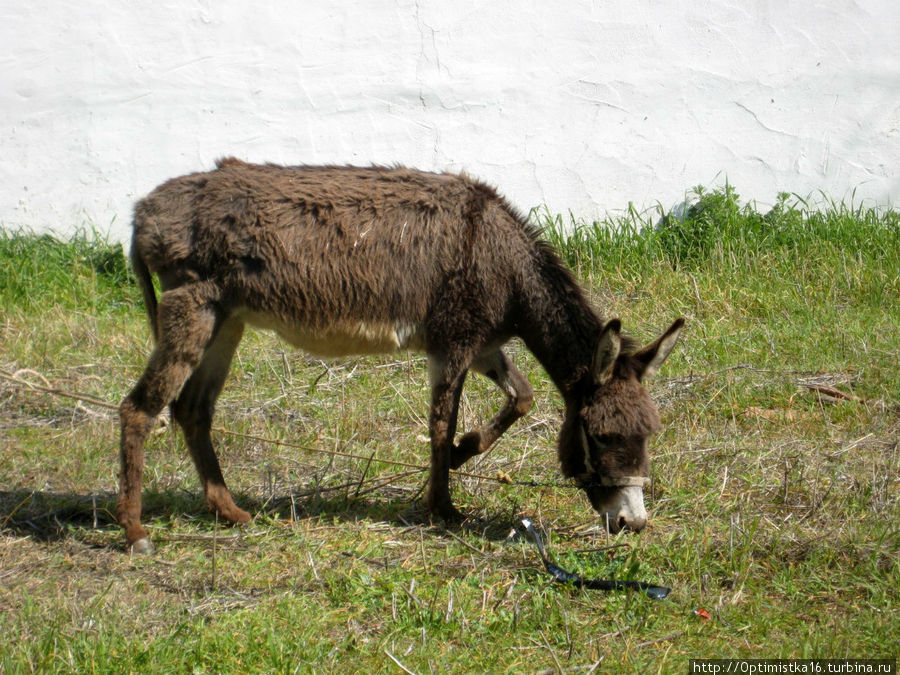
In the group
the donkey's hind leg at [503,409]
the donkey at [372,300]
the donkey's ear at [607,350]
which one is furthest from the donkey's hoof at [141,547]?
the donkey's ear at [607,350]

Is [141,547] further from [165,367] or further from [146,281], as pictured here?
[146,281]

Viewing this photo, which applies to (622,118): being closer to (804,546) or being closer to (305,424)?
(305,424)

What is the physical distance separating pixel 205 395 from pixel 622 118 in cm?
461

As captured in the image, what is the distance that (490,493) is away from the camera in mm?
4789

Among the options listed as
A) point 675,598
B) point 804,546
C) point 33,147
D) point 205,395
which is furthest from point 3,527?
point 33,147

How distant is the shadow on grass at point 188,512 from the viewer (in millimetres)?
4332

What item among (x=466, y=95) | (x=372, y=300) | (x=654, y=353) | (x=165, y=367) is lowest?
(x=165, y=367)

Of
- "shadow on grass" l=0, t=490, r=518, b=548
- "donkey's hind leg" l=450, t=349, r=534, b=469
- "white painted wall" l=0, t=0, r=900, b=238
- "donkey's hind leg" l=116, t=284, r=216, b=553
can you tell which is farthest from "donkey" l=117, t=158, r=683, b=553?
"white painted wall" l=0, t=0, r=900, b=238

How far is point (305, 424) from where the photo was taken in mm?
5488

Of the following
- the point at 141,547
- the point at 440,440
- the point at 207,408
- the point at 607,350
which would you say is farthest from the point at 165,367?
the point at 607,350

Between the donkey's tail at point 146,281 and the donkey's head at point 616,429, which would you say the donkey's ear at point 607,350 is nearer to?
the donkey's head at point 616,429

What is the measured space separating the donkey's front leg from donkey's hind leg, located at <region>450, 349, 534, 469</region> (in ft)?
0.90

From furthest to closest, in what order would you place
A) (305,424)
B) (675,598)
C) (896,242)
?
(896,242)
(305,424)
(675,598)

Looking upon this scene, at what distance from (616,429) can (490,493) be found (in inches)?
35.8
